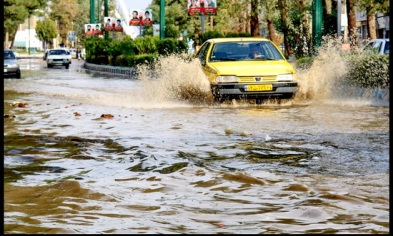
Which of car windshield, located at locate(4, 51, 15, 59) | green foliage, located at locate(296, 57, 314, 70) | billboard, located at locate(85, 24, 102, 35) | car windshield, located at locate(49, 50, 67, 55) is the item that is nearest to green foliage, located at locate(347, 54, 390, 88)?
green foliage, located at locate(296, 57, 314, 70)

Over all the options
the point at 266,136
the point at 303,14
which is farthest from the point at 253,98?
the point at 303,14

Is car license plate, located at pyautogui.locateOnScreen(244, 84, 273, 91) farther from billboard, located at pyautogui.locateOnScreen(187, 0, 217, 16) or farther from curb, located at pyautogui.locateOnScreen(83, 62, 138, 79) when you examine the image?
billboard, located at pyautogui.locateOnScreen(187, 0, 217, 16)

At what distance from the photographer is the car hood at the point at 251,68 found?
62.9ft

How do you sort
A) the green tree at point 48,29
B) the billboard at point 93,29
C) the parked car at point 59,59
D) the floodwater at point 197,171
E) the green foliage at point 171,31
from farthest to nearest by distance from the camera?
the green tree at point 48,29 → the green foliage at point 171,31 → the billboard at point 93,29 → the parked car at point 59,59 → the floodwater at point 197,171

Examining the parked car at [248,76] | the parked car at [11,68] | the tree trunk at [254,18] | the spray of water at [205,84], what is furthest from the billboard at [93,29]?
the parked car at [248,76]

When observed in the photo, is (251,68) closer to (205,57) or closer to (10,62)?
(205,57)

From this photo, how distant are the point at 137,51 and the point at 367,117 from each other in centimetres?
3326

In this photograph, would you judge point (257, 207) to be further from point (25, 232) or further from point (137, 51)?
point (137, 51)

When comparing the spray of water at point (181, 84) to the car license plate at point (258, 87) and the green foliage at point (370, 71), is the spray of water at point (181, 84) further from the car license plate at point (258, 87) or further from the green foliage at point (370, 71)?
the green foliage at point (370, 71)

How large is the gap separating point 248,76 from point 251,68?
26 cm

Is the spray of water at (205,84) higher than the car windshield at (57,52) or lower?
lower

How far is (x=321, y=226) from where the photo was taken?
19.7 feet

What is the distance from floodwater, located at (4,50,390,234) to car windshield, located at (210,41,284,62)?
88.8 inches

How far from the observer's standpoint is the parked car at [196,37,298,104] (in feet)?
62.8
